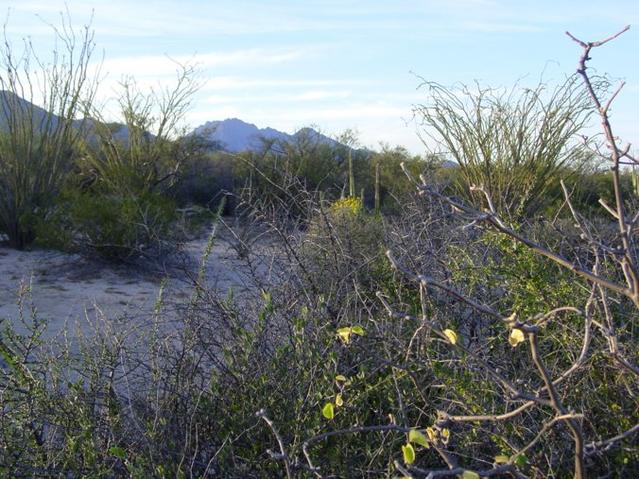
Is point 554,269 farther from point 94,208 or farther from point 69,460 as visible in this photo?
point 94,208

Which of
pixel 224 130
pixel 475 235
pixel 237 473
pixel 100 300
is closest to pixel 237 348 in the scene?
pixel 237 473

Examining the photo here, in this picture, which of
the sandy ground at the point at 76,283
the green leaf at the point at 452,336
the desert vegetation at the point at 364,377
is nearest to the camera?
the green leaf at the point at 452,336

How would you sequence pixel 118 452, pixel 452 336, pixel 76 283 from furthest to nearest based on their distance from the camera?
pixel 76 283 < pixel 118 452 < pixel 452 336

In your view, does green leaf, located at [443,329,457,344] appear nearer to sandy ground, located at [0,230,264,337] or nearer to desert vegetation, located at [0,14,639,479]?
desert vegetation, located at [0,14,639,479]

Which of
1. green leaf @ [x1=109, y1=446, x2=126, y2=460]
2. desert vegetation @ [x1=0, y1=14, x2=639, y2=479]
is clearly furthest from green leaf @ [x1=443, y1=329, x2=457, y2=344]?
green leaf @ [x1=109, y1=446, x2=126, y2=460]

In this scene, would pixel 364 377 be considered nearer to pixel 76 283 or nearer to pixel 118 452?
pixel 118 452

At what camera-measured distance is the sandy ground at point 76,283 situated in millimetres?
8430

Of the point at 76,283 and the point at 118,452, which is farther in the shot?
the point at 76,283

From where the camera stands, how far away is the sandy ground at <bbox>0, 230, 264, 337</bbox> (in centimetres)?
843

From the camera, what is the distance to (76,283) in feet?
33.4

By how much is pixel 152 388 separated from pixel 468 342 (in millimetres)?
1439

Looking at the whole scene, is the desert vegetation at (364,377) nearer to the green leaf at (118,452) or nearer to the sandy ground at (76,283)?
the green leaf at (118,452)

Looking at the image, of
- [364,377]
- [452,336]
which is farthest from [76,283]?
[452,336]

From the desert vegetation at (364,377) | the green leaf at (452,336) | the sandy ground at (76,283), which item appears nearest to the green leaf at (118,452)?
the desert vegetation at (364,377)
